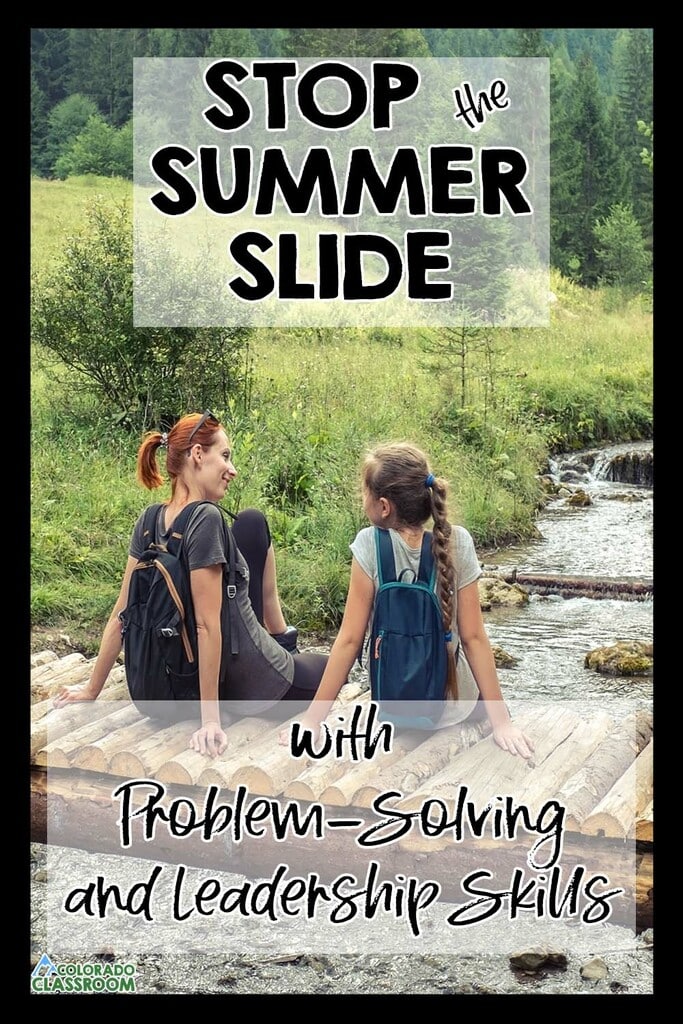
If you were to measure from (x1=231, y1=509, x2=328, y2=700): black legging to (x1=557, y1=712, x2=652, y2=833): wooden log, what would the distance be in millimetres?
947

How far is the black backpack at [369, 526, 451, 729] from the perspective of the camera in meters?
4.23

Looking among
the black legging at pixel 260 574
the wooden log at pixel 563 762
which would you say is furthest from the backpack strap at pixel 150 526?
the wooden log at pixel 563 762

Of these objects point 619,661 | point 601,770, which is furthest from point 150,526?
point 619,661

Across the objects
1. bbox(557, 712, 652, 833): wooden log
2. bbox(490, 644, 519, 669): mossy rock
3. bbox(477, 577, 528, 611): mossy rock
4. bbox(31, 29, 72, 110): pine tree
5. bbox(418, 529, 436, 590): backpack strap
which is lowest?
bbox(557, 712, 652, 833): wooden log

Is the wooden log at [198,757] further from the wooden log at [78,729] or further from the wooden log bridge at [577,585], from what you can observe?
the wooden log bridge at [577,585]

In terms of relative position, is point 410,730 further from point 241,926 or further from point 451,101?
point 451,101

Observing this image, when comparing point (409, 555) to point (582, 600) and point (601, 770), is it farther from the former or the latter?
point (582, 600)

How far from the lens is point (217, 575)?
4273mm

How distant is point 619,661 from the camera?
719cm

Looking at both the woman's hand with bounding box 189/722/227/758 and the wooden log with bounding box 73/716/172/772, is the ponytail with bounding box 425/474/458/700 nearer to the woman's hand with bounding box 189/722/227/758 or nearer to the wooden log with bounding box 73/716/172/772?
the woman's hand with bounding box 189/722/227/758

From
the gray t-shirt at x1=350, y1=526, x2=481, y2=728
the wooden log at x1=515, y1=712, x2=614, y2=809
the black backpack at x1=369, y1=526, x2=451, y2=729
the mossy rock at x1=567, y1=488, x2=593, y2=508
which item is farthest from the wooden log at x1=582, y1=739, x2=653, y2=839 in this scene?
the mossy rock at x1=567, y1=488, x2=593, y2=508

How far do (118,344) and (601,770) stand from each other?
421 cm

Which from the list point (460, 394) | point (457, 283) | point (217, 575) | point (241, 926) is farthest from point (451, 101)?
point (241, 926)

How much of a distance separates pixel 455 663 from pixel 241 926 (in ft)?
4.06
